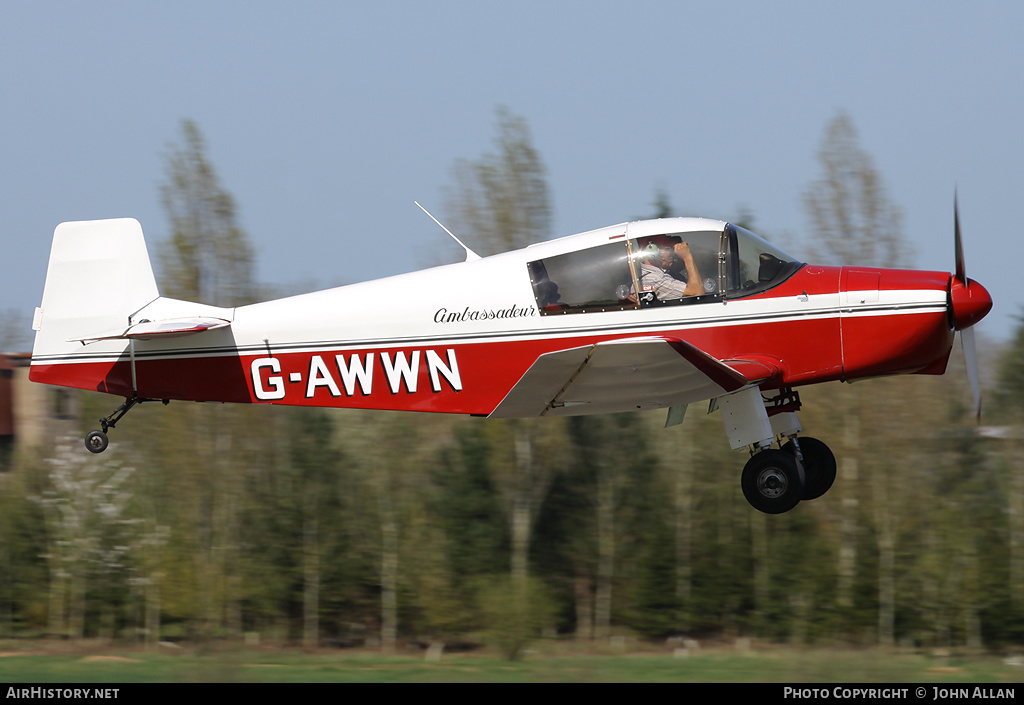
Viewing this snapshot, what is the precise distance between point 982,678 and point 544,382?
1517cm

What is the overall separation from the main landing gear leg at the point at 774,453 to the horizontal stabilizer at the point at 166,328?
Answer: 4.57m

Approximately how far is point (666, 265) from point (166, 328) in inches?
174

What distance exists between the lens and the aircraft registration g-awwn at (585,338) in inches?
329

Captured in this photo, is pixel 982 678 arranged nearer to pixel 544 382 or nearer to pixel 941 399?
pixel 941 399

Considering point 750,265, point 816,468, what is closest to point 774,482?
point 816,468

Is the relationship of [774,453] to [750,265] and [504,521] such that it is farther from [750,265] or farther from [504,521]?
[504,521]

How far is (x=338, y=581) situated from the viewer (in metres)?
28.4

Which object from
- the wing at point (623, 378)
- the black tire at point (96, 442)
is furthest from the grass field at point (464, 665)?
the wing at point (623, 378)

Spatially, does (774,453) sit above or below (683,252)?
below

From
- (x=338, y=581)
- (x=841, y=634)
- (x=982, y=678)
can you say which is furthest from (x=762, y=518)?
(x=338, y=581)

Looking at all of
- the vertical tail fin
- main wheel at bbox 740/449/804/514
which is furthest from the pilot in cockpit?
the vertical tail fin

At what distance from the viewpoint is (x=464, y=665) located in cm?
2258

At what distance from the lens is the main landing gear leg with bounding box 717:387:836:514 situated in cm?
863

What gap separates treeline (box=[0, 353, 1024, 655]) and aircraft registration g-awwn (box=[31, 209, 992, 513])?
15.4 m
